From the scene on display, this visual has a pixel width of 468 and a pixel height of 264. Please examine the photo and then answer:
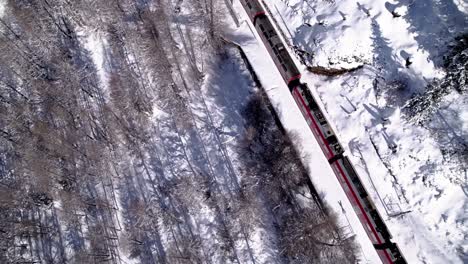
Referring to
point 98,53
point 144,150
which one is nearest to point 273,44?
point 144,150

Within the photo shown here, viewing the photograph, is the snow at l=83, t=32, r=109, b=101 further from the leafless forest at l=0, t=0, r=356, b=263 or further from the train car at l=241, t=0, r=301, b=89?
the train car at l=241, t=0, r=301, b=89

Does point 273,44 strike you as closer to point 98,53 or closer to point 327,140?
point 327,140

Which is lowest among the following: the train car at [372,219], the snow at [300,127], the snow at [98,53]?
the train car at [372,219]

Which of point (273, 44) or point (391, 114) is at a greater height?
point (273, 44)

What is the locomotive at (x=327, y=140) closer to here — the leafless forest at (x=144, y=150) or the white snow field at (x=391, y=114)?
the white snow field at (x=391, y=114)

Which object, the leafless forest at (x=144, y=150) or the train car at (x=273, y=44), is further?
the leafless forest at (x=144, y=150)

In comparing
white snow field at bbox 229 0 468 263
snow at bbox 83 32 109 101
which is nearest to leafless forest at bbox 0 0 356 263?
snow at bbox 83 32 109 101

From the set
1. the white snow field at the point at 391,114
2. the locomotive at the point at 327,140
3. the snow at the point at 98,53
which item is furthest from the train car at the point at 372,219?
the snow at the point at 98,53
